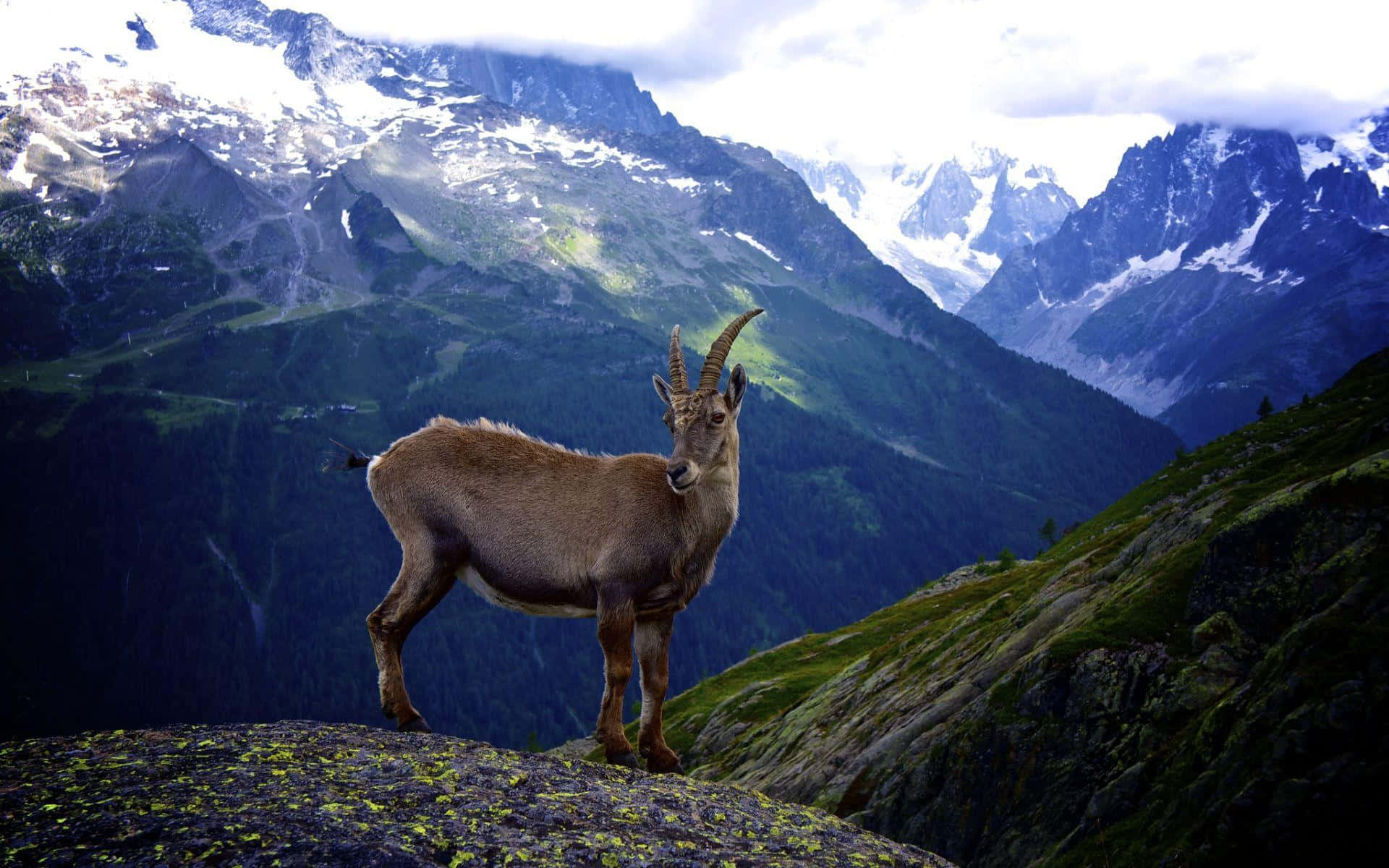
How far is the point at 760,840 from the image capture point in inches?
510

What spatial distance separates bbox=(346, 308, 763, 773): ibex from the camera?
602 inches

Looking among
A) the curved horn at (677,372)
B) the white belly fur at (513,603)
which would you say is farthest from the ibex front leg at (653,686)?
the curved horn at (677,372)

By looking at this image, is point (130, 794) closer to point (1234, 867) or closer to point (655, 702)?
point (655, 702)

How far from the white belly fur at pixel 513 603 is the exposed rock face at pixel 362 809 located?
2371mm

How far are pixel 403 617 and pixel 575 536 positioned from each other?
3.13 m

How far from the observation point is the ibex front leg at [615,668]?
14.8 metres

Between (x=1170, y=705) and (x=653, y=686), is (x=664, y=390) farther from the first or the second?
(x=1170, y=705)

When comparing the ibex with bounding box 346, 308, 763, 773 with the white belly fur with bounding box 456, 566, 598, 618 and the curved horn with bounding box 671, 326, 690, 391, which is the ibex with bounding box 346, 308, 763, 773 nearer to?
the white belly fur with bounding box 456, 566, 598, 618

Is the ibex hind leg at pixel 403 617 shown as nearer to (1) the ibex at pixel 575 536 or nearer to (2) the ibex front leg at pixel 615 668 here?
(1) the ibex at pixel 575 536

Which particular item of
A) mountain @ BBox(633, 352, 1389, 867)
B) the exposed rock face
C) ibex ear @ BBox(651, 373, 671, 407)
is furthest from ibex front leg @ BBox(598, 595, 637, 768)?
mountain @ BBox(633, 352, 1389, 867)

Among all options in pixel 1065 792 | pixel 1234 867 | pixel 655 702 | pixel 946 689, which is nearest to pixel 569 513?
pixel 655 702

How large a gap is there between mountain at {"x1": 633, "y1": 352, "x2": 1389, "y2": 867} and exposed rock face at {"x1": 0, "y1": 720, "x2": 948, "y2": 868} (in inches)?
234

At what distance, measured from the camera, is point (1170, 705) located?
21.3 meters

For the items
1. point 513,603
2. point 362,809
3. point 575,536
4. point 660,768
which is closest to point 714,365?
point 575,536
